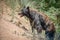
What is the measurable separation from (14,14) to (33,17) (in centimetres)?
154

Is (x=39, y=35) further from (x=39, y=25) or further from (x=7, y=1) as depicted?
(x=7, y=1)

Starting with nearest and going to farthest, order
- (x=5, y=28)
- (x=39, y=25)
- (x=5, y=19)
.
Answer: (x=39, y=25)
(x=5, y=28)
(x=5, y=19)

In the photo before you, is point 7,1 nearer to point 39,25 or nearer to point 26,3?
point 26,3

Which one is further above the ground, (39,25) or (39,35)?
(39,25)

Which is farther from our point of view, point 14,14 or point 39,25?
point 14,14

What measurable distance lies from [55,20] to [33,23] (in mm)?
1144

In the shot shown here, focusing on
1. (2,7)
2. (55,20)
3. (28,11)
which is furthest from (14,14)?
(28,11)

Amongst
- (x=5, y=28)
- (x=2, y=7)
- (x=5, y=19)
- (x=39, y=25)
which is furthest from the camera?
(x=2, y=7)

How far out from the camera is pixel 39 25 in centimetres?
395

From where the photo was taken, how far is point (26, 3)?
5297 millimetres

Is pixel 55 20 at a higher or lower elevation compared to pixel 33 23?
lower

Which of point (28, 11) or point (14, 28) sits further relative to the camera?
point (14, 28)

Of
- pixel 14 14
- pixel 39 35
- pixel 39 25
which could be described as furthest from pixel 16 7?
pixel 39 25

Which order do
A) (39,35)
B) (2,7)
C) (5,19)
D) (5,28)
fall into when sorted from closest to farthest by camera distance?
1. (39,35)
2. (5,28)
3. (5,19)
4. (2,7)
